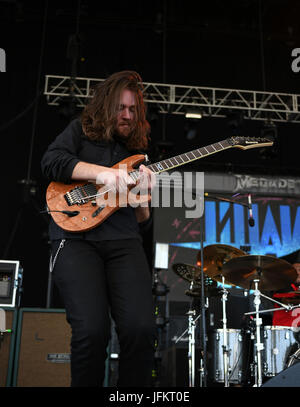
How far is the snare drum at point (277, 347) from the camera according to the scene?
484cm

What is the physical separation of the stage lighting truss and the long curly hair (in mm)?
5306

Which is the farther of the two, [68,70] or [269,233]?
[269,233]

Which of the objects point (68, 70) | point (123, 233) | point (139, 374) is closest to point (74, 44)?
point (68, 70)

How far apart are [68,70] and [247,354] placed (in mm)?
5357

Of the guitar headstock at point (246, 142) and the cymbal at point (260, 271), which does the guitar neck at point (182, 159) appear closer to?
the guitar headstock at point (246, 142)

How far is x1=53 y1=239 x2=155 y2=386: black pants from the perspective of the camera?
1.87m

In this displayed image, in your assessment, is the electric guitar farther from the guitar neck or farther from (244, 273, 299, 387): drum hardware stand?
(244, 273, 299, 387): drum hardware stand

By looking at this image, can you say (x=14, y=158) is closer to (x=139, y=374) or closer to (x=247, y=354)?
(x=247, y=354)

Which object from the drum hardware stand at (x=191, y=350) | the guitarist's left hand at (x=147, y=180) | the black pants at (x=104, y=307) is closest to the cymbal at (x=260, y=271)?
the drum hardware stand at (x=191, y=350)

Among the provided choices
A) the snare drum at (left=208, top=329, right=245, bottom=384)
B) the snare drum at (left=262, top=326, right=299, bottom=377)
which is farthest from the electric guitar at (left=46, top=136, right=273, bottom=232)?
the snare drum at (left=208, top=329, right=245, bottom=384)

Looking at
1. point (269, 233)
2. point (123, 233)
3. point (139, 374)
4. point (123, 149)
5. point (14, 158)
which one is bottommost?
point (139, 374)

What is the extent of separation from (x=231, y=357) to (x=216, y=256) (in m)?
1.34

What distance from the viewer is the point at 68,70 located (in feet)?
26.3

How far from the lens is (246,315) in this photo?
16.4ft
